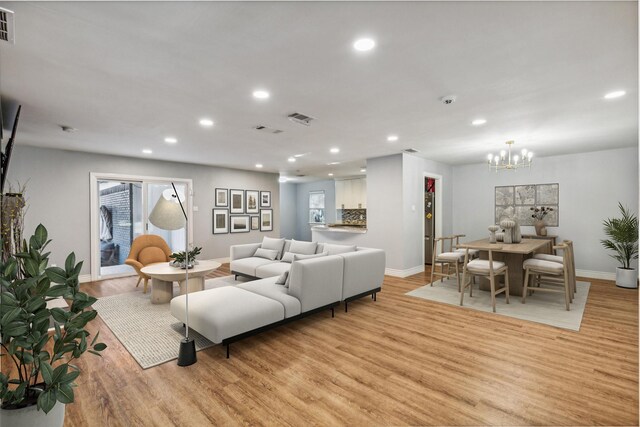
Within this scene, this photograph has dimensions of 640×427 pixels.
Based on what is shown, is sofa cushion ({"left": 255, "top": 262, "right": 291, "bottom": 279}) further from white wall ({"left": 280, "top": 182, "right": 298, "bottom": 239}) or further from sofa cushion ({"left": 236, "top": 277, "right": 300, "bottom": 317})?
white wall ({"left": 280, "top": 182, "right": 298, "bottom": 239})

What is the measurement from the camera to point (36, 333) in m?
1.51

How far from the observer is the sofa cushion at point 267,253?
5.86 m

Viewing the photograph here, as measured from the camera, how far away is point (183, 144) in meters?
5.16

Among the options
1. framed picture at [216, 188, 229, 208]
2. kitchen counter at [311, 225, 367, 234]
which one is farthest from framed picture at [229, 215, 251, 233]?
kitchen counter at [311, 225, 367, 234]

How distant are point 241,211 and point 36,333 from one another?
269 inches

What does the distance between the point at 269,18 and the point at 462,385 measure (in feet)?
9.35

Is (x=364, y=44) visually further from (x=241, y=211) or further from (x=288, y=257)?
(x=241, y=211)

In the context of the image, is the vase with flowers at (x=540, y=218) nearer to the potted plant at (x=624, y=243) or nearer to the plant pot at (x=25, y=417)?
the potted plant at (x=624, y=243)

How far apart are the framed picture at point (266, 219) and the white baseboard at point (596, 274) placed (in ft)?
23.4

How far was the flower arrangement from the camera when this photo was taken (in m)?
6.47

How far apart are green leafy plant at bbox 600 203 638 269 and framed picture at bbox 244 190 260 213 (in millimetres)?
7460

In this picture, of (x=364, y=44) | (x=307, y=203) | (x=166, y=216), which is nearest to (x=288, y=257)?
(x=166, y=216)

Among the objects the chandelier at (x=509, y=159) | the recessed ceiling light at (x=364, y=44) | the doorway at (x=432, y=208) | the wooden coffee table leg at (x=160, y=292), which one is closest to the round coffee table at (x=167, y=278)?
the wooden coffee table leg at (x=160, y=292)

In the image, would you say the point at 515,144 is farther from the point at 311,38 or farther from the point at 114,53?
the point at 114,53
